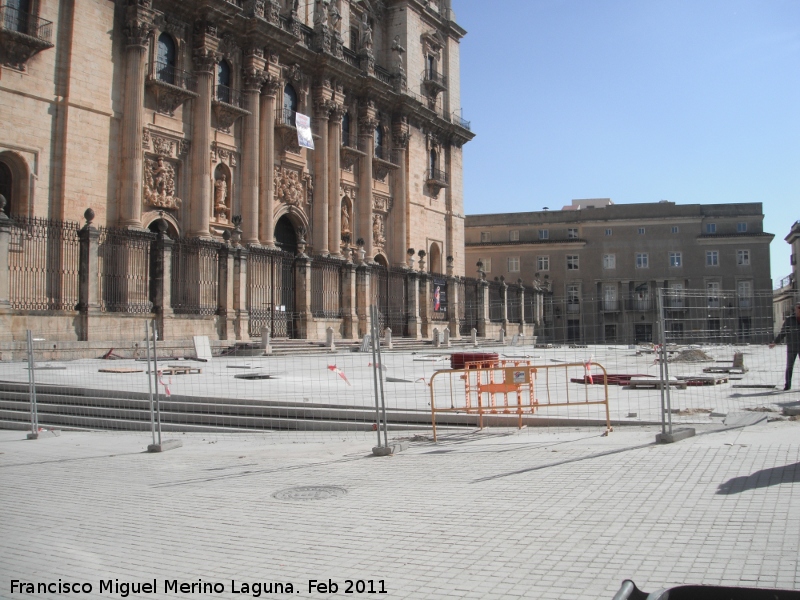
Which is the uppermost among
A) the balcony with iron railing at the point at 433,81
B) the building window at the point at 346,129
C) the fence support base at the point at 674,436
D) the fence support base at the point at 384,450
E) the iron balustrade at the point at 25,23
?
the balcony with iron railing at the point at 433,81

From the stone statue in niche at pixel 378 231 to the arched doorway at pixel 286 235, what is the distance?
5892 mm

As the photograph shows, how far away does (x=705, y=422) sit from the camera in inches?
380

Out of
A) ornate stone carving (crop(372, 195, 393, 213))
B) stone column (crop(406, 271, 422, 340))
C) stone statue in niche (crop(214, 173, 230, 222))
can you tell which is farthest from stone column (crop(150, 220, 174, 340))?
ornate stone carving (crop(372, 195, 393, 213))

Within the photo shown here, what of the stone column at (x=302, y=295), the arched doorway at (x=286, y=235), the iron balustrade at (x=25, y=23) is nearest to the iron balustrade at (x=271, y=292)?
the stone column at (x=302, y=295)

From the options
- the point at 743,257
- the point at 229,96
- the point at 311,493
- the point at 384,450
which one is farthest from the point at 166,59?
the point at 743,257

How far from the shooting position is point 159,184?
2677 centimetres

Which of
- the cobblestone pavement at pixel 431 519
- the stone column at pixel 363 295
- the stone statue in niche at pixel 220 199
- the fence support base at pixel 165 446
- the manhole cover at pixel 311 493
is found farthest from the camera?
the stone column at pixel 363 295

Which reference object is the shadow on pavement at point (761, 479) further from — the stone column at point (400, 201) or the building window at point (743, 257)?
the building window at point (743, 257)

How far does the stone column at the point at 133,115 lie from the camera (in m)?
25.3

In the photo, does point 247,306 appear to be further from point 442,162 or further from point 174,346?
point 442,162

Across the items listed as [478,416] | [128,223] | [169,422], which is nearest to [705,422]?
[478,416]

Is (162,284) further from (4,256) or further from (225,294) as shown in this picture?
(4,256)

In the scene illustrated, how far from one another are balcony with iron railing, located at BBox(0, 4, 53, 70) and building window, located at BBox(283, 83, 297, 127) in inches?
458

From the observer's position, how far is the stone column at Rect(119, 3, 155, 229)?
25281 millimetres
